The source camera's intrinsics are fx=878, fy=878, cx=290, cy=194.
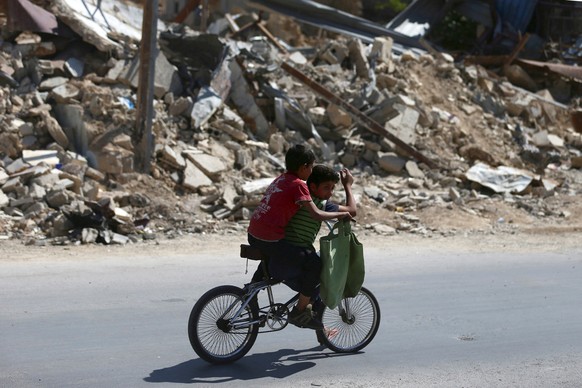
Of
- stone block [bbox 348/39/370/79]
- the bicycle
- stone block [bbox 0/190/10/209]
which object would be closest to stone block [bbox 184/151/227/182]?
stone block [bbox 0/190/10/209]

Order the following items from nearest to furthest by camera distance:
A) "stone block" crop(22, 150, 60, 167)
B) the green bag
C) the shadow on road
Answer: the shadow on road, the green bag, "stone block" crop(22, 150, 60, 167)

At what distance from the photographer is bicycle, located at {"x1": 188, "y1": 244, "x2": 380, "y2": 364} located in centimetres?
550

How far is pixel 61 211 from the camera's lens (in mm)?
10828

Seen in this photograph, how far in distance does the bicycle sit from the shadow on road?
86mm

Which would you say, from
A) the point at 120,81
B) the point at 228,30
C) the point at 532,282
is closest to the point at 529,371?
the point at 532,282

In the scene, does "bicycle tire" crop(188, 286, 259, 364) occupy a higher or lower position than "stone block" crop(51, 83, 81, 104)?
lower

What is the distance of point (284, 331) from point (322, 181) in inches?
58.7

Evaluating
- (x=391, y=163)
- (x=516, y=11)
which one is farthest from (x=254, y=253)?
(x=516, y=11)

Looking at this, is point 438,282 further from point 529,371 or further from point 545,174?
point 545,174

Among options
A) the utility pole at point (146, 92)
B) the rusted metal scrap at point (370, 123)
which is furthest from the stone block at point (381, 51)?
the utility pole at point (146, 92)

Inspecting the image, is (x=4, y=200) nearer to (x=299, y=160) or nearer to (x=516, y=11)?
(x=299, y=160)

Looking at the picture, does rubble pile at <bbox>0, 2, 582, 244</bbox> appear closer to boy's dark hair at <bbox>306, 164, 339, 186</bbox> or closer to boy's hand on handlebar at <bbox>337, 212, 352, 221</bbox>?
boy's dark hair at <bbox>306, 164, 339, 186</bbox>

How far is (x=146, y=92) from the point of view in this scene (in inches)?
519

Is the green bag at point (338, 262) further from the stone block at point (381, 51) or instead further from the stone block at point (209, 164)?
the stone block at point (381, 51)
